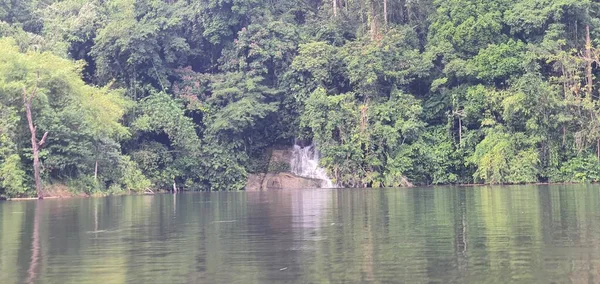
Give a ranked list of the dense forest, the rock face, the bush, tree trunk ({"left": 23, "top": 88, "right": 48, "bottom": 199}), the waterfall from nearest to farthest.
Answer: tree trunk ({"left": 23, "top": 88, "right": 48, "bottom": 199}) → the dense forest → the bush → the waterfall → the rock face

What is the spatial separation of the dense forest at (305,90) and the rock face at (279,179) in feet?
3.47

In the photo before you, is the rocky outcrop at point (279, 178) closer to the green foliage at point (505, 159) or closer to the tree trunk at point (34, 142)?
the green foliage at point (505, 159)

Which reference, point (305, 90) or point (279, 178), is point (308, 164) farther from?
point (305, 90)

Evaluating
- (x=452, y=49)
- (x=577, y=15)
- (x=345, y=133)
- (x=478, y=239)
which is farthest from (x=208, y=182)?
(x=478, y=239)

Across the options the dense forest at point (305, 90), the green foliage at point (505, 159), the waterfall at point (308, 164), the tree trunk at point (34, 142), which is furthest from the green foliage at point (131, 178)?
the green foliage at point (505, 159)

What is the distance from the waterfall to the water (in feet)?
106

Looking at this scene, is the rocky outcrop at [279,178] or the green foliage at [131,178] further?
the rocky outcrop at [279,178]

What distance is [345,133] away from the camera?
178 ft

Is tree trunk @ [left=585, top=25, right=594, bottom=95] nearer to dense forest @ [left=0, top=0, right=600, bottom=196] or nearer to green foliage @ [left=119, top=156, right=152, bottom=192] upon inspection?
dense forest @ [left=0, top=0, right=600, bottom=196]

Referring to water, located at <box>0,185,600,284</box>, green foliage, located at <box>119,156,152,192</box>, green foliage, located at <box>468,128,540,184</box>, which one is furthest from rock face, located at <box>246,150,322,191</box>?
water, located at <box>0,185,600,284</box>

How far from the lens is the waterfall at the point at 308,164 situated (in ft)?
183

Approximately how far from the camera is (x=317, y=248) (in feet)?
46.1

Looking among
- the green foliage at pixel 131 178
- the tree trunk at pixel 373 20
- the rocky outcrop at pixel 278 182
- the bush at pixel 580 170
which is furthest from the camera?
the tree trunk at pixel 373 20

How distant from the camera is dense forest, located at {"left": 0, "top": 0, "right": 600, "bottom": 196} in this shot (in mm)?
48219
